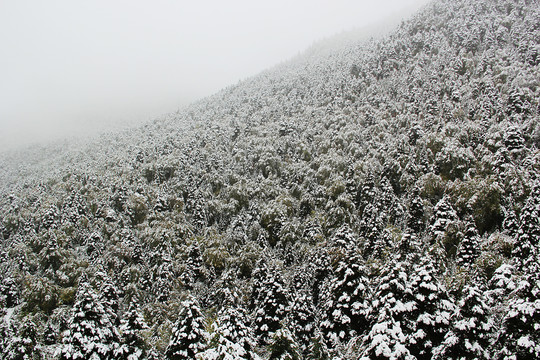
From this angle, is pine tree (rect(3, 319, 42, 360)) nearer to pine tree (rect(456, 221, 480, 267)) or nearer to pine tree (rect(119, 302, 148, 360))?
pine tree (rect(119, 302, 148, 360))

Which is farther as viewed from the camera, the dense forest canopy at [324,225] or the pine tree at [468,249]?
the pine tree at [468,249]

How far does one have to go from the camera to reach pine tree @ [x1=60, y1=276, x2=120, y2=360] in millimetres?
21828

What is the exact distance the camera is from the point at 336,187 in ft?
210

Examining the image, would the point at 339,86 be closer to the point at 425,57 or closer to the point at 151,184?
the point at 425,57

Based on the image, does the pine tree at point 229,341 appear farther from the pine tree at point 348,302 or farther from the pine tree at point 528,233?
the pine tree at point 528,233

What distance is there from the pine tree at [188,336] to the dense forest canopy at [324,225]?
91mm

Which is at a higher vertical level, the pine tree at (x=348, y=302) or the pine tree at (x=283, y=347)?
the pine tree at (x=283, y=347)

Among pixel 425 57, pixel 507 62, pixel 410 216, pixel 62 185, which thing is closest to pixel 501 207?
pixel 410 216

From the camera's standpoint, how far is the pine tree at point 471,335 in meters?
16.7

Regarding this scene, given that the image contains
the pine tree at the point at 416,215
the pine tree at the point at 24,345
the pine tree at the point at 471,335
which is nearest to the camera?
the pine tree at the point at 471,335

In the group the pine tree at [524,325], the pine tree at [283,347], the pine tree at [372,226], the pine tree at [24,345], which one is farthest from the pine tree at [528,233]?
the pine tree at [24,345]

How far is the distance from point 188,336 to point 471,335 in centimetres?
1598

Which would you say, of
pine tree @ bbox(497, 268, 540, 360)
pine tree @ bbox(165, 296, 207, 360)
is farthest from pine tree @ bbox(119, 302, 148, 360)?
pine tree @ bbox(497, 268, 540, 360)

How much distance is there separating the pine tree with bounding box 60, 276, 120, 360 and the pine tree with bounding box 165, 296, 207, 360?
4625mm
